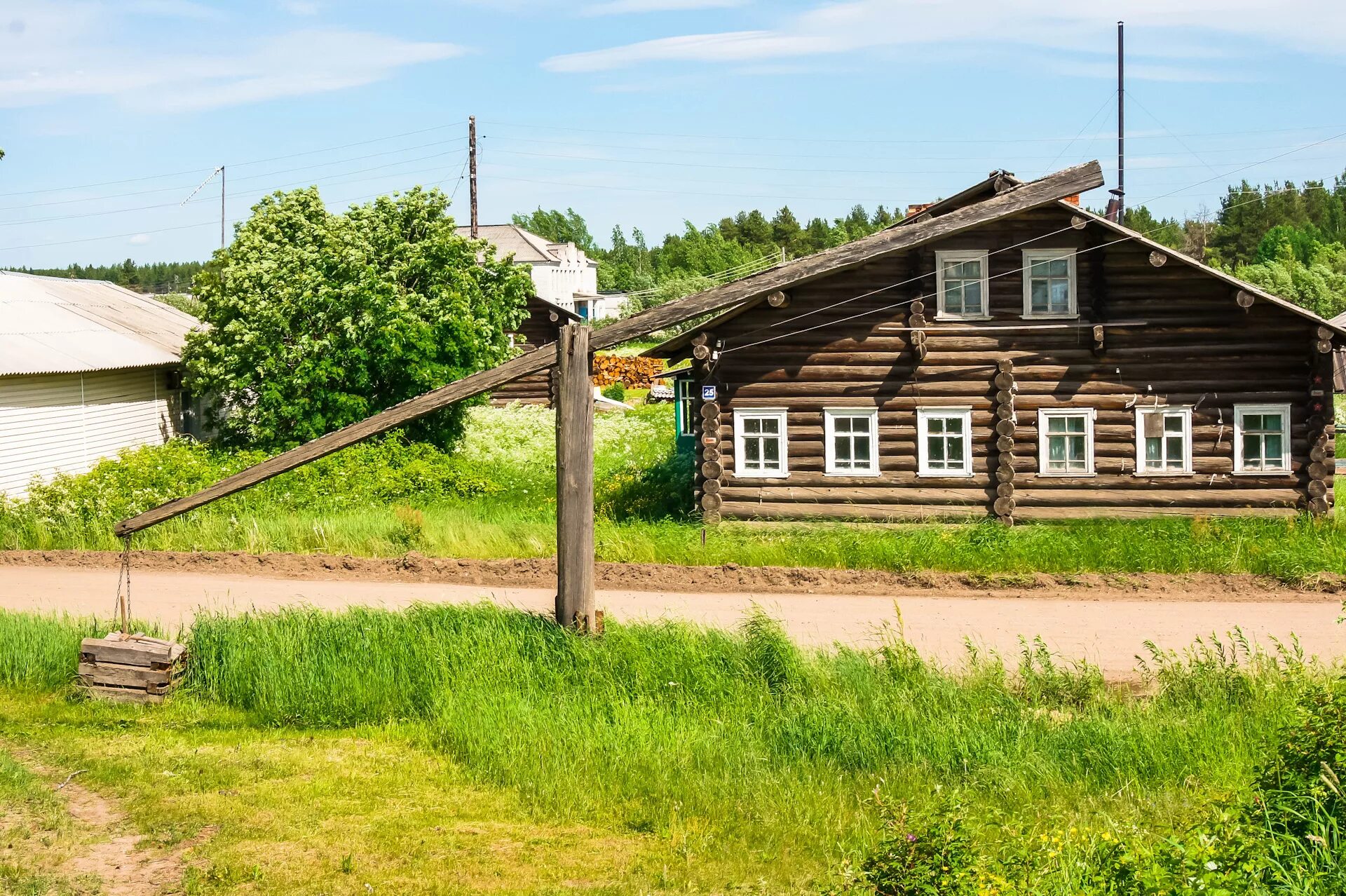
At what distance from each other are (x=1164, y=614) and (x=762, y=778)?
8.50 m

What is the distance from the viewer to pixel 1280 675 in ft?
35.6

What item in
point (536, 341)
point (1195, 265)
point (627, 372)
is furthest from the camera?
point (627, 372)

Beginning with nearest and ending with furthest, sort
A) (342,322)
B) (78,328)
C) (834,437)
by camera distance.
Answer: (834,437) → (342,322) → (78,328)

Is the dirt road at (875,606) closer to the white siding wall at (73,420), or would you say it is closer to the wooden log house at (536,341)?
the white siding wall at (73,420)

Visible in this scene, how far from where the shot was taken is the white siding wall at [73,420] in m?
23.9

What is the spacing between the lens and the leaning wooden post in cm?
1148

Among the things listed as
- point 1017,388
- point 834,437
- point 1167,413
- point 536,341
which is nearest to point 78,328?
point 536,341

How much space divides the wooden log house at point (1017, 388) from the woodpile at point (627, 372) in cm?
3422

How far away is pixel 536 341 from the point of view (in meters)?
43.4

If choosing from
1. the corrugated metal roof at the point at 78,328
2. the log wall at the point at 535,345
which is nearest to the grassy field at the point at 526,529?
the corrugated metal roof at the point at 78,328

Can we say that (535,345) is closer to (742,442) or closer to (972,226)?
(742,442)

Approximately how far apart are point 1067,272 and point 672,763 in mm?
14699

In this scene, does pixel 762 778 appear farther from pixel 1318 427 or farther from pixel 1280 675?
pixel 1318 427

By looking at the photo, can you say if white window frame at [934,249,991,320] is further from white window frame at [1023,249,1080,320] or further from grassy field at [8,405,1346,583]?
grassy field at [8,405,1346,583]
